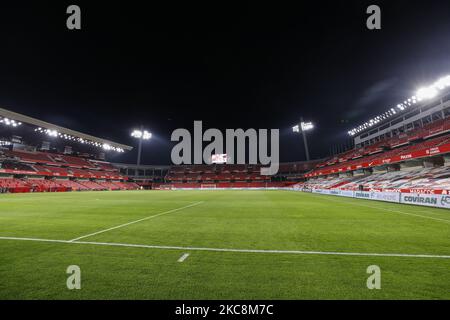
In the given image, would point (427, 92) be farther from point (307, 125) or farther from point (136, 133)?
point (136, 133)

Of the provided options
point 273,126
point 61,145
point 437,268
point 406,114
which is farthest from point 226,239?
point 61,145

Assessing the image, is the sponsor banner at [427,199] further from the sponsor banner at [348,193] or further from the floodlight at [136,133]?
the floodlight at [136,133]

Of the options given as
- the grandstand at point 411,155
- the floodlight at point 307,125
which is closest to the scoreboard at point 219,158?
the floodlight at point 307,125

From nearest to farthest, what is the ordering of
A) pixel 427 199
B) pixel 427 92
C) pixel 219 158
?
pixel 427 199, pixel 427 92, pixel 219 158

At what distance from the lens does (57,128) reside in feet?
158

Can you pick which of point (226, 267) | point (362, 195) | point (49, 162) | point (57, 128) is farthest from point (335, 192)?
point (49, 162)

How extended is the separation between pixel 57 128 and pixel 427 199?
210 feet

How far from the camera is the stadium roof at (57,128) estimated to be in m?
37.7

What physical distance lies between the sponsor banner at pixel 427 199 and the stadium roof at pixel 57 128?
5653 centimetres

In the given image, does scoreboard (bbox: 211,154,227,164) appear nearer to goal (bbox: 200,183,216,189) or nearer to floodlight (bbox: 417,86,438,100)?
goal (bbox: 200,183,216,189)

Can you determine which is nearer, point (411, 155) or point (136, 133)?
point (411, 155)

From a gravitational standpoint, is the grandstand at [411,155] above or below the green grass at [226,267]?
above

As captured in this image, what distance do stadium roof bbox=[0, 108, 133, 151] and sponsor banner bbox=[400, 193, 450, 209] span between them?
5653 cm

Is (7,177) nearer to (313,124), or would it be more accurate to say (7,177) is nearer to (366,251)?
(366,251)
